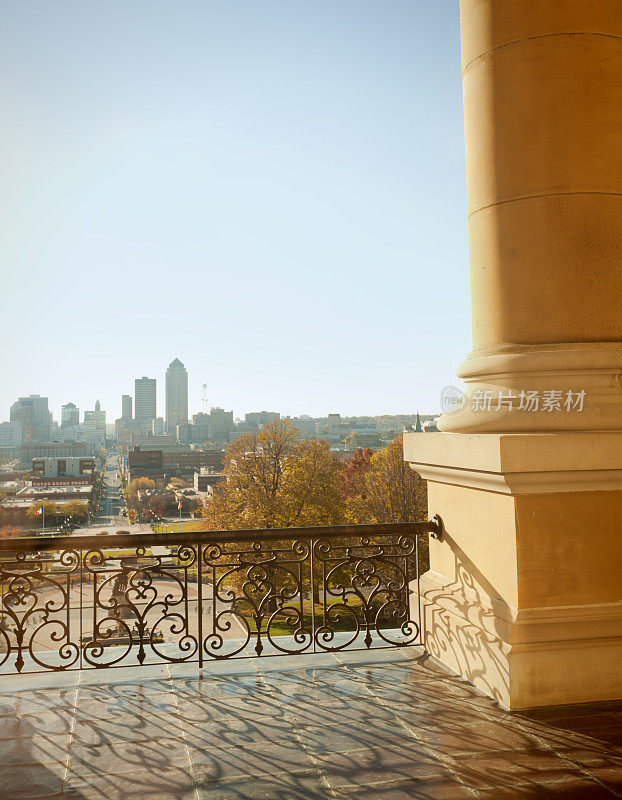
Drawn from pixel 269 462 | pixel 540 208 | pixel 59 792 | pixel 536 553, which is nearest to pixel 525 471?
pixel 536 553

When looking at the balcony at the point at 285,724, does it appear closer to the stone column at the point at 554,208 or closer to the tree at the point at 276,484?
the stone column at the point at 554,208

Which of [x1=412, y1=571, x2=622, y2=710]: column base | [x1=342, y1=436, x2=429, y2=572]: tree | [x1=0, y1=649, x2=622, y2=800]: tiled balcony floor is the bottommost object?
[x1=342, y1=436, x2=429, y2=572]: tree

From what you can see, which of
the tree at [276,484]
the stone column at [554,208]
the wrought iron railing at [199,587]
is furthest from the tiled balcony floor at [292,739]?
the tree at [276,484]

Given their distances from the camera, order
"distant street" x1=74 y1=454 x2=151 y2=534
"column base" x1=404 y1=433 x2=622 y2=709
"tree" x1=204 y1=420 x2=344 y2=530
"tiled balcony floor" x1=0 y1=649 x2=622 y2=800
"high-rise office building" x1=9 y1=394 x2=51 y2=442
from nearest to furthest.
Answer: "tiled balcony floor" x1=0 y1=649 x2=622 y2=800 → "column base" x1=404 y1=433 x2=622 y2=709 → "tree" x1=204 y1=420 x2=344 y2=530 → "distant street" x1=74 y1=454 x2=151 y2=534 → "high-rise office building" x1=9 y1=394 x2=51 y2=442

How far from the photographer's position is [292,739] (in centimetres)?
326

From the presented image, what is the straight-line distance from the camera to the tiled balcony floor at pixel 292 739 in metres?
2.75

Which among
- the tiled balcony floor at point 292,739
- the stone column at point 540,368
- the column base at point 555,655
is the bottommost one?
the tiled balcony floor at point 292,739

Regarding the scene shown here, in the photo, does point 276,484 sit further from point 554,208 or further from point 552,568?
point 554,208

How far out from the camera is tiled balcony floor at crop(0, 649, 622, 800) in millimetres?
2746

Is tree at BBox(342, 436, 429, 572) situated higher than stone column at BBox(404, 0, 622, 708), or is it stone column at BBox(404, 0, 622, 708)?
stone column at BBox(404, 0, 622, 708)

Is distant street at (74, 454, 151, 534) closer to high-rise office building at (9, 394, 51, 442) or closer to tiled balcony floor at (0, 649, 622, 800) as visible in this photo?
high-rise office building at (9, 394, 51, 442)

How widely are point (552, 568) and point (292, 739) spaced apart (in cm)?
169

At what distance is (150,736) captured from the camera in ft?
11.0

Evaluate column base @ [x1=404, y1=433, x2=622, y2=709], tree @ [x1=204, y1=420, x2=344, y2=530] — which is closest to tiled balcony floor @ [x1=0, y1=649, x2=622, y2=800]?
column base @ [x1=404, y1=433, x2=622, y2=709]
